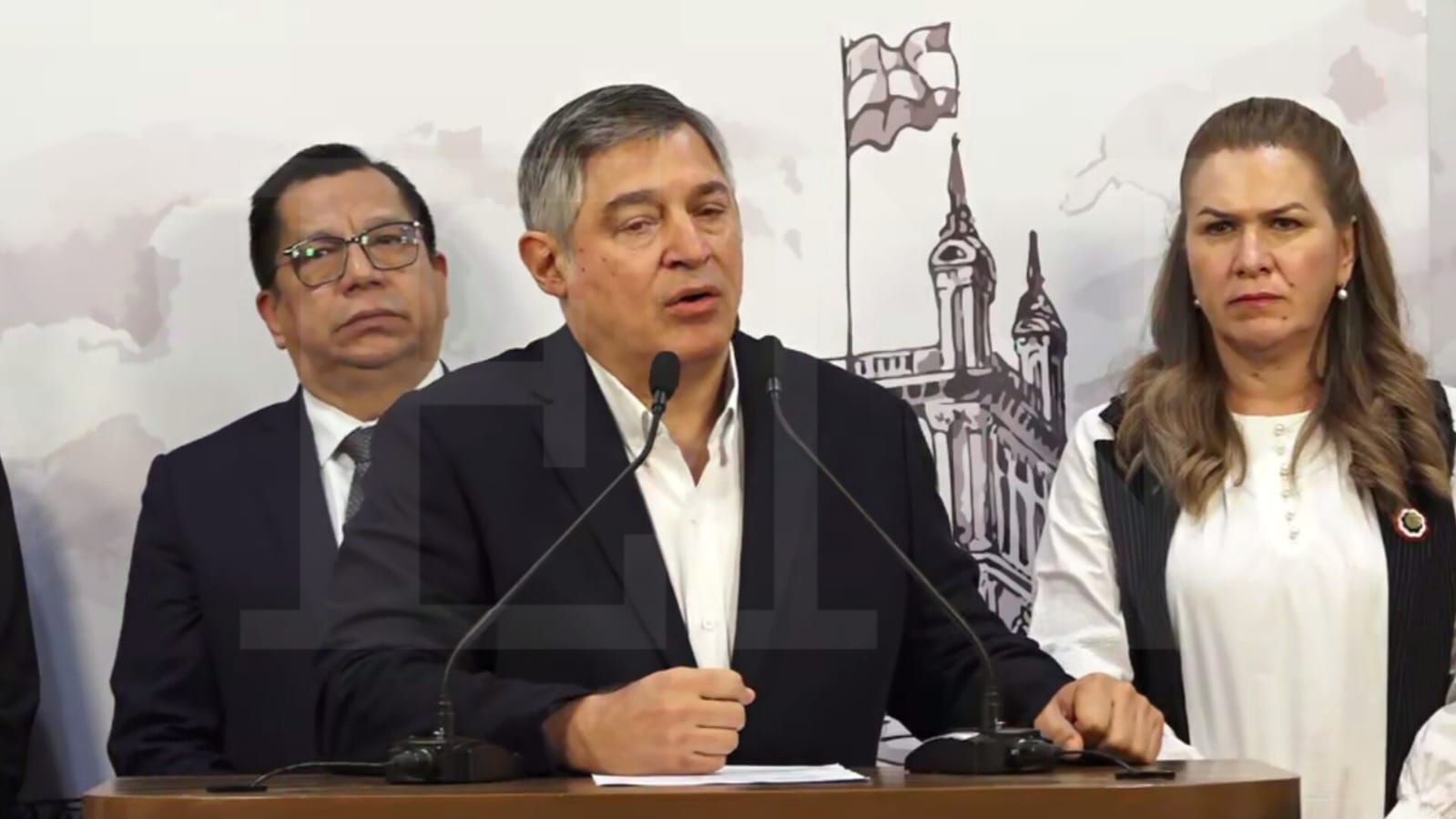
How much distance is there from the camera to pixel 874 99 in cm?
361

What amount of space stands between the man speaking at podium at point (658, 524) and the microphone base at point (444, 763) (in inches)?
10.5

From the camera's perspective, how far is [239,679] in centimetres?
331

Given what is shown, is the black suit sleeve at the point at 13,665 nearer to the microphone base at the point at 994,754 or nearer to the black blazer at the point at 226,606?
the black blazer at the point at 226,606

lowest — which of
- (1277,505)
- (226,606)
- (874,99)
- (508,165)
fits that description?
(226,606)

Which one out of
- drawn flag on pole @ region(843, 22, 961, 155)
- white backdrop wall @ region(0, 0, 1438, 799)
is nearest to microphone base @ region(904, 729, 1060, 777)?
white backdrop wall @ region(0, 0, 1438, 799)

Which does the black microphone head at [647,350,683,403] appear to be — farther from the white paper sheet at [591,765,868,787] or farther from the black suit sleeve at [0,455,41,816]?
the black suit sleeve at [0,455,41,816]

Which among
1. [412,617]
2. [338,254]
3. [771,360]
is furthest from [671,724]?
[338,254]

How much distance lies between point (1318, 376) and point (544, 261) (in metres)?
1.34

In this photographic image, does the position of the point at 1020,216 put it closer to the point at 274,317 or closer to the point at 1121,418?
the point at 1121,418

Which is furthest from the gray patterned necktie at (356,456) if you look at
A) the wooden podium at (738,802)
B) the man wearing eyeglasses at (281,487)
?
the wooden podium at (738,802)

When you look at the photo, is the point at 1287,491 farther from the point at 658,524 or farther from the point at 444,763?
the point at 444,763

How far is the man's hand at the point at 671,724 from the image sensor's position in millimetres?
2119

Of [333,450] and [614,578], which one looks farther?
[333,450]

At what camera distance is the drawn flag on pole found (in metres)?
3.60
